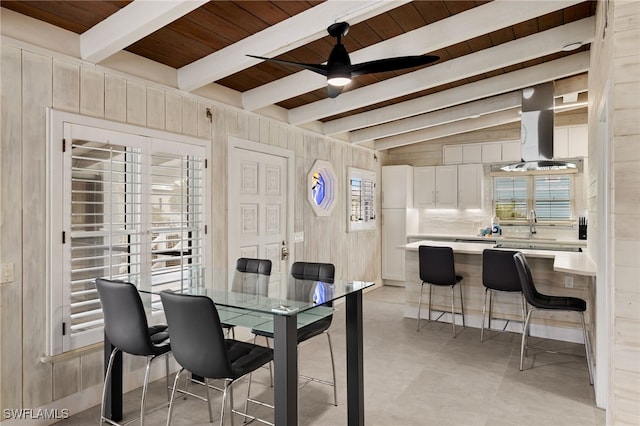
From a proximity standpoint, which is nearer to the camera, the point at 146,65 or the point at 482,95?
the point at 146,65

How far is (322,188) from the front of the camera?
18.8ft

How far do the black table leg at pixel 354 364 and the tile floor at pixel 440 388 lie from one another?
0.25 meters

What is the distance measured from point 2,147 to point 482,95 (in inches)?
178

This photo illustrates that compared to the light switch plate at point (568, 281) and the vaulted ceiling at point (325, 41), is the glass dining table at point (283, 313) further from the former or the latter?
the light switch plate at point (568, 281)

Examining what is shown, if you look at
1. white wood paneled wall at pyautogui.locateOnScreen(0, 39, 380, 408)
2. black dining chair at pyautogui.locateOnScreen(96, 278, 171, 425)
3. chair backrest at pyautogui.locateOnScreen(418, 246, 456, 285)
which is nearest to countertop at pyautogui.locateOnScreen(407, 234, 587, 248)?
chair backrest at pyautogui.locateOnScreen(418, 246, 456, 285)

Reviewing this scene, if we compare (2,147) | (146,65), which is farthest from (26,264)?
(146,65)

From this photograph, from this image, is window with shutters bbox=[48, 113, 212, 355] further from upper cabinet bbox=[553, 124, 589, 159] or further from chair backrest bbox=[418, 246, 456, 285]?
upper cabinet bbox=[553, 124, 589, 159]

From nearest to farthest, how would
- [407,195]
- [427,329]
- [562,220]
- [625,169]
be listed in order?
[625,169]
[427,329]
[562,220]
[407,195]

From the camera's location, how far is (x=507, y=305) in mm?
4664

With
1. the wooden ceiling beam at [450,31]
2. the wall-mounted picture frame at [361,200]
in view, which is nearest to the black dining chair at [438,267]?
the wall-mounted picture frame at [361,200]

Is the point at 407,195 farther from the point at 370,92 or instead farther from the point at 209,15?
the point at 209,15

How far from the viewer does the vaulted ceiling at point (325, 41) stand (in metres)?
2.63

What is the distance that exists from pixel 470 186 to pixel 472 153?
57cm

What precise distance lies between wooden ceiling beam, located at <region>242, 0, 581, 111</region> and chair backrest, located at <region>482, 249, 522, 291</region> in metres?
2.07
